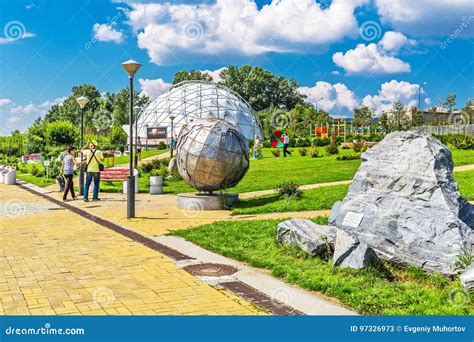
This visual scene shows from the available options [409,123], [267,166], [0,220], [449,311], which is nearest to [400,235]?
[449,311]

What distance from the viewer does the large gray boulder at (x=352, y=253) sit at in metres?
6.89

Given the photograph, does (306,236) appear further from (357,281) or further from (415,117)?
(415,117)

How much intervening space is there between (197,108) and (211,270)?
Result: 207ft

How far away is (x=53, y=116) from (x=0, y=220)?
114195 mm

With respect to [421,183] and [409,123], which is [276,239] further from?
[409,123]

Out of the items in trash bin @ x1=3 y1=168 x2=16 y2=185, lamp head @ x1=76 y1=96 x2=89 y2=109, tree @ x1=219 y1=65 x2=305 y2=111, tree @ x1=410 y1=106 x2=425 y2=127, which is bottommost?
trash bin @ x1=3 y1=168 x2=16 y2=185

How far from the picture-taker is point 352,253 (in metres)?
7.05

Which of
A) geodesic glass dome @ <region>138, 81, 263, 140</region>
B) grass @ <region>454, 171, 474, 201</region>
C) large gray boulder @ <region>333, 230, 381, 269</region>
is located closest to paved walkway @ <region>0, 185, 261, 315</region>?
large gray boulder @ <region>333, 230, 381, 269</region>

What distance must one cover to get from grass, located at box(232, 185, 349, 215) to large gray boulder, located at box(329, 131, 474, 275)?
15.8 ft

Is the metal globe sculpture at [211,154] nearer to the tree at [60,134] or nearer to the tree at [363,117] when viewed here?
the tree at [363,117]

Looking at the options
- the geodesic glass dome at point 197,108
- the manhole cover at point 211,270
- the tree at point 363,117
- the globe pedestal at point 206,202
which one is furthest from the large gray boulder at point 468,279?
the geodesic glass dome at point 197,108

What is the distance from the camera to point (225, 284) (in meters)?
6.57

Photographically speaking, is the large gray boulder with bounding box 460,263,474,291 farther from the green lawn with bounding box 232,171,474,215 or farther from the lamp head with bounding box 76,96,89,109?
the lamp head with bounding box 76,96,89,109

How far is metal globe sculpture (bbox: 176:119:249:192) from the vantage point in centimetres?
1403
